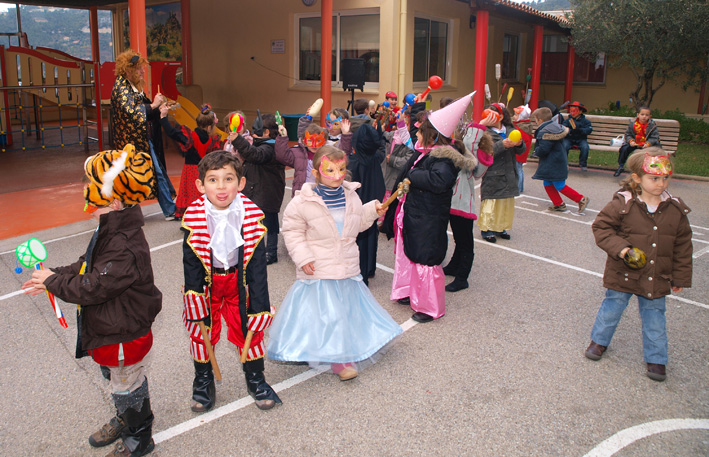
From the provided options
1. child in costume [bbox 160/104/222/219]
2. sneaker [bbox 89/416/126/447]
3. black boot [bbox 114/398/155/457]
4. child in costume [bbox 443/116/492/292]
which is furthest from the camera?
child in costume [bbox 160/104/222/219]

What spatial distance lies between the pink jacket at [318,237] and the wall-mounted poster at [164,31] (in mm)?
16471

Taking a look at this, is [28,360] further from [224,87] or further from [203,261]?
[224,87]

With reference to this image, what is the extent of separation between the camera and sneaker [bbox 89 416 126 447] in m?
3.30

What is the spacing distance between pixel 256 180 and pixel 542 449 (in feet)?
12.5

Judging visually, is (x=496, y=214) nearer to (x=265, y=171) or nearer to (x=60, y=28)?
(x=265, y=171)

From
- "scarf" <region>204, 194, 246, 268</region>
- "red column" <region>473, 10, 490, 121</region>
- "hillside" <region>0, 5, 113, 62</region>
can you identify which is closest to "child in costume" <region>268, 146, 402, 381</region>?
"scarf" <region>204, 194, 246, 268</region>

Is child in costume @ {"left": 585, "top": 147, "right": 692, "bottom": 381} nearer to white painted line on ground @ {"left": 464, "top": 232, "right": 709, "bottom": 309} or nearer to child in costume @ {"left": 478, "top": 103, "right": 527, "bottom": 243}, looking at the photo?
white painted line on ground @ {"left": 464, "top": 232, "right": 709, "bottom": 309}

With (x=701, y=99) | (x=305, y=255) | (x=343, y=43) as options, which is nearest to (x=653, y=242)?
(x=305, y=255)

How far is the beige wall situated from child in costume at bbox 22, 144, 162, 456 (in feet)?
39.4

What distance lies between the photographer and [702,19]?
1631cm

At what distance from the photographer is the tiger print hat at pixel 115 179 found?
292cm

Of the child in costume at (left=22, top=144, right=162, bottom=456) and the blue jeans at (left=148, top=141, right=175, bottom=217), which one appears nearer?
the child in costume at (left=22, top=144, right=162, bottom=456)

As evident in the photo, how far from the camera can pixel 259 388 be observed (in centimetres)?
368

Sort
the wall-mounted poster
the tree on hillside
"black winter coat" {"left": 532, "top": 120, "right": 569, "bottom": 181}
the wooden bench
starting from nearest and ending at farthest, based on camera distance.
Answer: "black winter coat" {"left": 532, "top": 120, "right": 569, "bottom": 181} < the wooden bench < the tree on hillside < the wall-mounted poster
